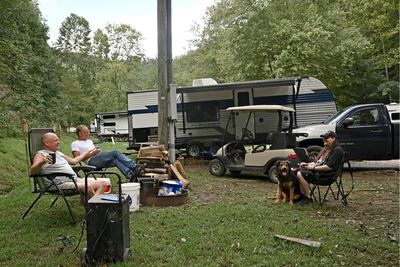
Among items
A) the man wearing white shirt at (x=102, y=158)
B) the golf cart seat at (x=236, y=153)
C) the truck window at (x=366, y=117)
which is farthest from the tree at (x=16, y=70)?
the truck window at (x=366, y=117)

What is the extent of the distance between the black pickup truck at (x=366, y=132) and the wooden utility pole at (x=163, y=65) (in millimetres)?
3283

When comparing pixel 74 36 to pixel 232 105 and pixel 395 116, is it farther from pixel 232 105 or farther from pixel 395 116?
pixel 395 116

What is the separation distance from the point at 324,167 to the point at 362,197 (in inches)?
51.4

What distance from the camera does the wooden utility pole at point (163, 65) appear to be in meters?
7.27

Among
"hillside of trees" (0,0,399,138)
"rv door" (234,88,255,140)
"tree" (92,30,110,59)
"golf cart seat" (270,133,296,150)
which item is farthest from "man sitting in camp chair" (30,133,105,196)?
"tree" (92,30,110,59)

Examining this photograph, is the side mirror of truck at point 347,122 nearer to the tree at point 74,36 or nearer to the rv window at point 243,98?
the rv window at point 243,98

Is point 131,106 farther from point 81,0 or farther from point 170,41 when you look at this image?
point 170,41

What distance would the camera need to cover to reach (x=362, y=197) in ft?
18.8

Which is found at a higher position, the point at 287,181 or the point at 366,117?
the point at 366,117

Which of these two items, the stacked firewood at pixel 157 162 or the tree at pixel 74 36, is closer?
the stacked firewood at pixel 157 162

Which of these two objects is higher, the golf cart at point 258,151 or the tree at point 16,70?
the tree at point 16,70

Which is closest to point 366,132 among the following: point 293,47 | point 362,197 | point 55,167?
point 362,197

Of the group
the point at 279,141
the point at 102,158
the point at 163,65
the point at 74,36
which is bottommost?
the point at 102,158

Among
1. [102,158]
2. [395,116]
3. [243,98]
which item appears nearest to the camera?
[102,158]
